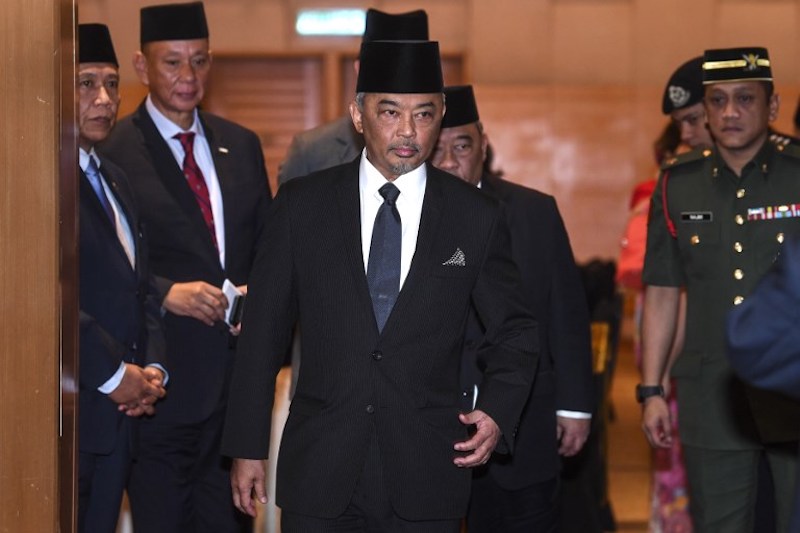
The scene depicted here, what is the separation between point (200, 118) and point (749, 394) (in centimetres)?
186

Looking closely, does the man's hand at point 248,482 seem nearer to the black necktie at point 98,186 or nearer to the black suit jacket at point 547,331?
the black necktie at point 98,186

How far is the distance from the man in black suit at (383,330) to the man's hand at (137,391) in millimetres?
688

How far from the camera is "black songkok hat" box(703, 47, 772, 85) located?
4.00 metres

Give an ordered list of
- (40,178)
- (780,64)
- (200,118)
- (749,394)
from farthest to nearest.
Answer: (780,64), (200,118), (749,394), (40,178)

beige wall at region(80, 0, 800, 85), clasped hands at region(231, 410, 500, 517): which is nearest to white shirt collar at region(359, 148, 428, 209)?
clasped hands at region(231, 410, 500, 517)

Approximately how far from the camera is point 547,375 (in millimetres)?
4129

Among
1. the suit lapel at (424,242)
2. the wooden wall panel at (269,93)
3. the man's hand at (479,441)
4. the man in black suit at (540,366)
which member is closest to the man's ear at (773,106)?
the man in black suit at (540,366)

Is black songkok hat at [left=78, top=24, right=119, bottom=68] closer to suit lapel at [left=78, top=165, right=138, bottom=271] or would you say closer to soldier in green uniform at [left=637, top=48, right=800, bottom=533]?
suit lapel at [left=78, top=165, right=138, bottom=271]

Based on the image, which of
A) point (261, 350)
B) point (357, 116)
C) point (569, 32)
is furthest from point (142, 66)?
point (569, 32)

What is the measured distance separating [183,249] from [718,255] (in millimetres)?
1530

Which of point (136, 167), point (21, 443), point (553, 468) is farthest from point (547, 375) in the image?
point (21, 443)

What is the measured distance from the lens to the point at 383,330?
3.07 metres

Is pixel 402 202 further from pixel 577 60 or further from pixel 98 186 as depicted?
pixel 577 60

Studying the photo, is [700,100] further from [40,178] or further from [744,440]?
[40,178]
